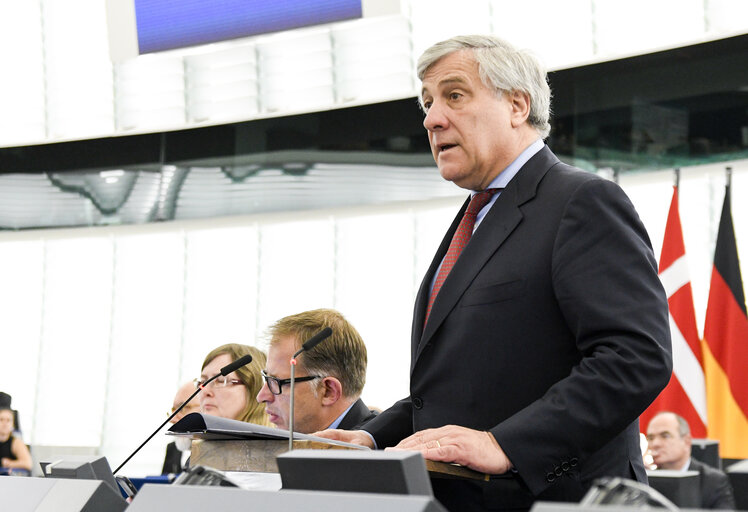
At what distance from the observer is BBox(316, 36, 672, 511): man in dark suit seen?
179cm

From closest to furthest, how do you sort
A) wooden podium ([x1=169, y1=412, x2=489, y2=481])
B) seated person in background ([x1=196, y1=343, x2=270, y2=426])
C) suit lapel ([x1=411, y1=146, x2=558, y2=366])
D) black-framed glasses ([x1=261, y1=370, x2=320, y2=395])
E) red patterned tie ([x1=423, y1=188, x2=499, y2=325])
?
wooden podium ([x1=169, y1=412, x2=489, y2=481]), suit lapel ([x1=411, y1=146, x2=558, y2=366]), red patterned tie ([x1=423, y1=188, x2=499, y2=325]), black-framed glasses ([x1=261, y1=370, x2=320, y2=395]), seated person in background ([x1=196, y1=343, x2=270, y2=426])

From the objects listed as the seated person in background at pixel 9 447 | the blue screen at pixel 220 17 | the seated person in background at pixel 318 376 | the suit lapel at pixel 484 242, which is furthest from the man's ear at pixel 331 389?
the seated person in background at pixel 9 447

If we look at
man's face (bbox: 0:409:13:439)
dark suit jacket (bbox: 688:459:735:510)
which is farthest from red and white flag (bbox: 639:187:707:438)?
man's face (bbox: 0:409:13:439)

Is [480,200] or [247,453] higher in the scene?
[480,200]

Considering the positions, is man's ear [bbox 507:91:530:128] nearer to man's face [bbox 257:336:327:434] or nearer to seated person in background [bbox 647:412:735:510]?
man's face [bbox 257:336:327:434]

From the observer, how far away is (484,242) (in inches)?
81.8

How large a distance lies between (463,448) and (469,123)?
81 centimetres

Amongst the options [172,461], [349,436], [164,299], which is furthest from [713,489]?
[164,299]

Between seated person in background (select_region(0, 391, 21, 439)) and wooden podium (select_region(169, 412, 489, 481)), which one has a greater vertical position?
wooden podium (select_region(169, 412, 489, 481))

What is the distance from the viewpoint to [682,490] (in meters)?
2.38

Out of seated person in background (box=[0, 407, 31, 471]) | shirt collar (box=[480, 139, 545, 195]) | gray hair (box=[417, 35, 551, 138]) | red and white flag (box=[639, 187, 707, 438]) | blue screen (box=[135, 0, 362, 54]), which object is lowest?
seated person in background (box=[0, 407, 31, 471])

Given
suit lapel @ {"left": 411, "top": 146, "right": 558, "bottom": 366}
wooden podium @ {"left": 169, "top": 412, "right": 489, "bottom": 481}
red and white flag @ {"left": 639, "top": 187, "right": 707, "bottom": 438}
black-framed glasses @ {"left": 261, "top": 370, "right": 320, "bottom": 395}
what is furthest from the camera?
red and white flag @ {"left": 639, "top": 187, "right": 707, "bottom": 438}

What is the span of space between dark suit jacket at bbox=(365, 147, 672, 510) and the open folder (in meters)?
0.28

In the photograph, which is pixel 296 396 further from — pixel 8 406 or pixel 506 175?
pixel 8 406
